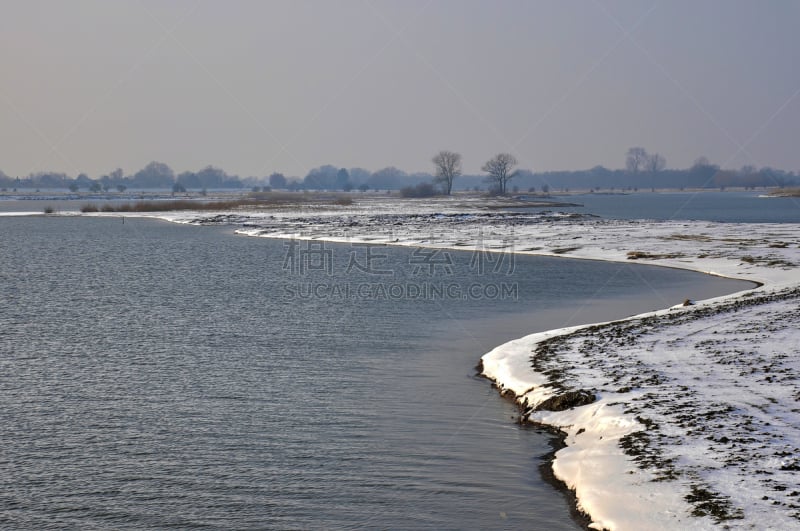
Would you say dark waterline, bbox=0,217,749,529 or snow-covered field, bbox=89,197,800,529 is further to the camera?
dark waterline, bbox=0,217,749,529

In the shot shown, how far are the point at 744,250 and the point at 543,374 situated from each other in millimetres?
36910

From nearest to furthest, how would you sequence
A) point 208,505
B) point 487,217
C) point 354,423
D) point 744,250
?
1. point 208,505
2. point 354,423
3. point 744,250
4. point 487,217

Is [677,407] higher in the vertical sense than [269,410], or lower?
higher

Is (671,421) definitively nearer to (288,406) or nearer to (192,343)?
(288,406)

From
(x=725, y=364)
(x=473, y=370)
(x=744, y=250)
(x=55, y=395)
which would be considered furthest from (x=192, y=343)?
(x=744, y=250)

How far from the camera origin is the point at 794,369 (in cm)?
1575

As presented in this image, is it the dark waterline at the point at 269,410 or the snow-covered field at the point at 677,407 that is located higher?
the snow-covered field at the point at 677,407

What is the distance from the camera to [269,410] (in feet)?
53.0

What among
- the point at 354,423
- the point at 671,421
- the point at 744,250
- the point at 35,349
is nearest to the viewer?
the point at 671,421

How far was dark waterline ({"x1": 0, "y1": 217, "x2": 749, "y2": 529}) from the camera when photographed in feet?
37.7

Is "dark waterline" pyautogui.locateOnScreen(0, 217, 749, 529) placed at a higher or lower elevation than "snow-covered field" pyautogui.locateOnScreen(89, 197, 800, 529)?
lower

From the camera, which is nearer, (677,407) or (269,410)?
(677,407)

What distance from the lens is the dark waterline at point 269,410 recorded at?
11.5 metres

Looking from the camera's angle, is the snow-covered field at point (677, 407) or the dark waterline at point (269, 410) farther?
the dark waterline at point (269, 410)
